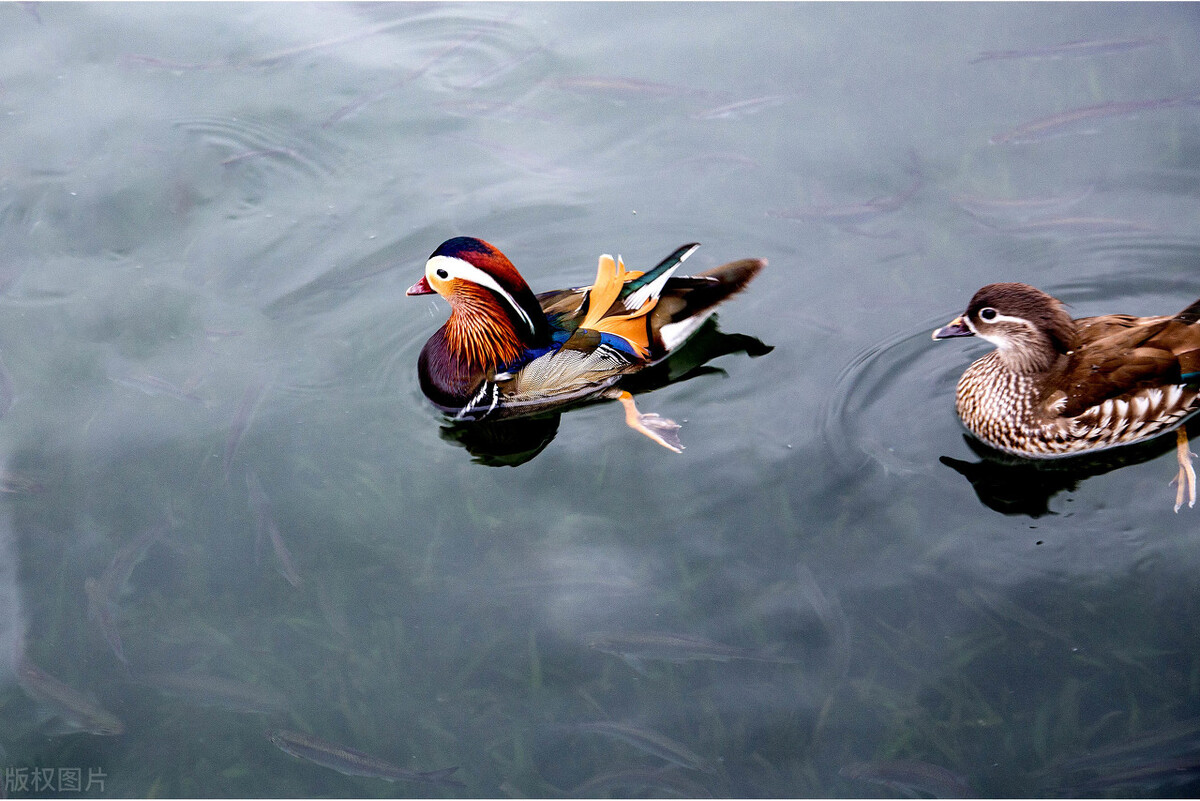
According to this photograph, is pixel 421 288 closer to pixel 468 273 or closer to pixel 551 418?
pixel 468 273

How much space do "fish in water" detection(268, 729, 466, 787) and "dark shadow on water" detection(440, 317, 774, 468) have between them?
61.6 inches

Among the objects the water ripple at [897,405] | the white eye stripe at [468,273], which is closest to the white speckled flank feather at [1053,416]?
the water ripple at [897,405]

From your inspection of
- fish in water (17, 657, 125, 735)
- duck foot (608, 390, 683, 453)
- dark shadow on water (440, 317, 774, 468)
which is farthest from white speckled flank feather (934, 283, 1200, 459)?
fish in water (17, 657, 125, 735)

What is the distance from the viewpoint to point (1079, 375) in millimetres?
4605

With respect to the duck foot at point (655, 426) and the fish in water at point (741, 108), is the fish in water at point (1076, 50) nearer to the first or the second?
the fish in water at point (741, 108)

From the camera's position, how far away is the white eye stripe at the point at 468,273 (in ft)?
16.3

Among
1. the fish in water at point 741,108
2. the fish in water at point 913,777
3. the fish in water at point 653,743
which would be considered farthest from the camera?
the fish in water at point 741,108

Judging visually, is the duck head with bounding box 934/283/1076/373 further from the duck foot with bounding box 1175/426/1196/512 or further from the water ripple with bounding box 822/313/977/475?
the duck foot with bounding box 1175/426/1196/512

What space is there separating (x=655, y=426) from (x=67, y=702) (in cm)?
283

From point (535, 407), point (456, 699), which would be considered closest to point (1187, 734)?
point (456, 699)

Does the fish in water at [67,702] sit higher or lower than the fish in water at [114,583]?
lower

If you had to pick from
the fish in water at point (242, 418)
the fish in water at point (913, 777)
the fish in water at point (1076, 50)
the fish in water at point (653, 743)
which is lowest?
the fish in water at point (653, 743)

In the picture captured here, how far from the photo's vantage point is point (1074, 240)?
585 cm

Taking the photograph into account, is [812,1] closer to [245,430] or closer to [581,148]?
[581,148]
